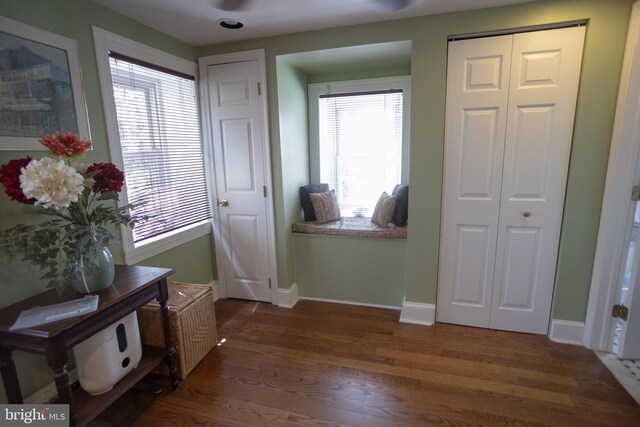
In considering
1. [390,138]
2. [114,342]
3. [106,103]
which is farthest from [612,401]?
[106,103]

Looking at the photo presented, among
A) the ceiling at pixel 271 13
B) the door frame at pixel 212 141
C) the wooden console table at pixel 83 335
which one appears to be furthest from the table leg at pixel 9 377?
the ceiling at pixel 271 13

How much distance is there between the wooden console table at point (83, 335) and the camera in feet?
4.17

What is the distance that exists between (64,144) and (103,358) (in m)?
1.01

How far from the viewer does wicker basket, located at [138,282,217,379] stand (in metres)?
1.95

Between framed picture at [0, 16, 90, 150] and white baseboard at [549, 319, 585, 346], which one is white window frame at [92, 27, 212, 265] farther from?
white baseboard at [549, 319, 585, 346]

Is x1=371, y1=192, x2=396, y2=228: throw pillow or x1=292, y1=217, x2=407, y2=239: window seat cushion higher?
x1=371, y1=192, x2=396, y2=228: throw pillow

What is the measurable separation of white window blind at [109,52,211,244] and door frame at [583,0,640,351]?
288 cm

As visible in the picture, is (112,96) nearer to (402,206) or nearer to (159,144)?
(159,144)

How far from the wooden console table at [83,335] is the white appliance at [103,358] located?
52mm

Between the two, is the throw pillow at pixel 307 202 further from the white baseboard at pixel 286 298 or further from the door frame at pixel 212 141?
the white baseboard at pixel 286 298

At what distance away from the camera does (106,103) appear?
1958mm

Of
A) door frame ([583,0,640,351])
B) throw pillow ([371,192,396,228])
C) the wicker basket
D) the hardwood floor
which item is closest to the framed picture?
the wicker basket

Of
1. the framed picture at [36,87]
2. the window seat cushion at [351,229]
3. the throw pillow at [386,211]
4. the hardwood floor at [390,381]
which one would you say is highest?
the framed picture at [36,87]

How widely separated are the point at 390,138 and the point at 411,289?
4.54ft
